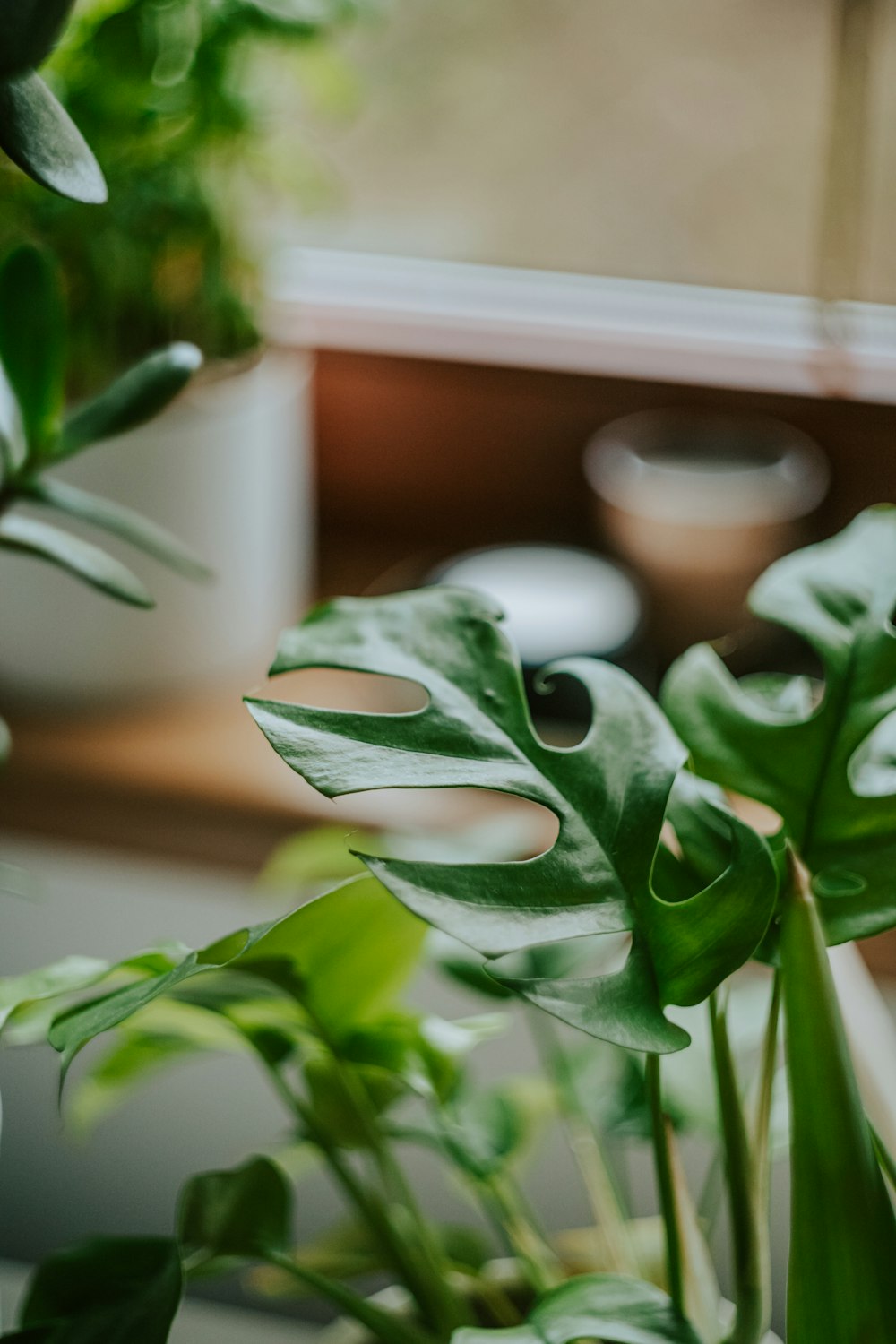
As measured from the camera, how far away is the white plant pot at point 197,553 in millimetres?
763

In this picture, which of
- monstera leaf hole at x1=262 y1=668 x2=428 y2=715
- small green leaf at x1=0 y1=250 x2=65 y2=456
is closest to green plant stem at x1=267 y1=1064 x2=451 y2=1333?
small green leaf at x1=0 y1=250 x2=65 y2=456

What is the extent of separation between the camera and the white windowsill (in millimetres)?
894

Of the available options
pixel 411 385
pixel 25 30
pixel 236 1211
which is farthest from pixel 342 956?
pixel 411 385

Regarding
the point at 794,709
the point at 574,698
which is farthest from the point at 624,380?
the point at 794,709

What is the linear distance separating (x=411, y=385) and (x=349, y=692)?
22 centimetres

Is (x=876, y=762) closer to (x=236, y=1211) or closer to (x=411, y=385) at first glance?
(x=236, y=1211)

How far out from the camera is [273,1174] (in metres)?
0.43

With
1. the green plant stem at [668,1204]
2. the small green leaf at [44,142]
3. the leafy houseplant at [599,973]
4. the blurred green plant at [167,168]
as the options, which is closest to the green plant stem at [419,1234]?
the leafy houseplant at [599,973]

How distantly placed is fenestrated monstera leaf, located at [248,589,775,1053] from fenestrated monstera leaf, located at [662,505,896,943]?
0.03 meters

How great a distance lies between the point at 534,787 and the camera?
1.09ft

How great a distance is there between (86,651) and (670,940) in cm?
56

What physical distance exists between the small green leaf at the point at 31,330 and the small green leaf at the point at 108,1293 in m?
0.24

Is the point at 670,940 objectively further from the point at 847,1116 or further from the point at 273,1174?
the point at 273,1174

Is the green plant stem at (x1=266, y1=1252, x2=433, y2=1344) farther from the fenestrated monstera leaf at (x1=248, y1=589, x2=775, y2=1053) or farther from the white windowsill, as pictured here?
the white windowsill
